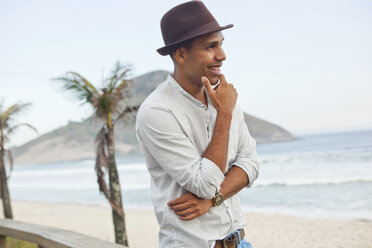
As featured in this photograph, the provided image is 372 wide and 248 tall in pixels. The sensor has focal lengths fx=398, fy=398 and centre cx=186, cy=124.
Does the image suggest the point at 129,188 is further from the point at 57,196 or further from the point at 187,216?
the point at 187,216

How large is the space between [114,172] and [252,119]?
106728mm

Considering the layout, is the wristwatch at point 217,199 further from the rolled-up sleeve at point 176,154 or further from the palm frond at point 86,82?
the palm frond at point 86,82

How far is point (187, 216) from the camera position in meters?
1.30

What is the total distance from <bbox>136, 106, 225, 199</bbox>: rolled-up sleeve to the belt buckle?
19 centimetres

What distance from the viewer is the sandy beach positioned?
1180 centimetres

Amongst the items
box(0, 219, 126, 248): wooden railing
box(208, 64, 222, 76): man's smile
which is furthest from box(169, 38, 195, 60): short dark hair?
box(0, 219, 126, 248): wooden railing

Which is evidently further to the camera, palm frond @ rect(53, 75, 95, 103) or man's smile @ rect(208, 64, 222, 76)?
palm frond @ rect(53, 75, 95, 103)

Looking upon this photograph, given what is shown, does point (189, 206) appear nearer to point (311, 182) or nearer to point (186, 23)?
point (186, 23)

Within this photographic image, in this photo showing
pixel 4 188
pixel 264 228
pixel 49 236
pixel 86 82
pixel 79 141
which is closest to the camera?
pixel 49 236

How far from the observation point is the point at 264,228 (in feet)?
45.6

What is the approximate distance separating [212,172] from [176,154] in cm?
13

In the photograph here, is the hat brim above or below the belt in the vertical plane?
above

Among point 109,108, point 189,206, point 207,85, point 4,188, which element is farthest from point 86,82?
point 189,206

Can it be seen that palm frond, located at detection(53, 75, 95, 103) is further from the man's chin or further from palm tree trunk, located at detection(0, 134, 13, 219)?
the man's chin
